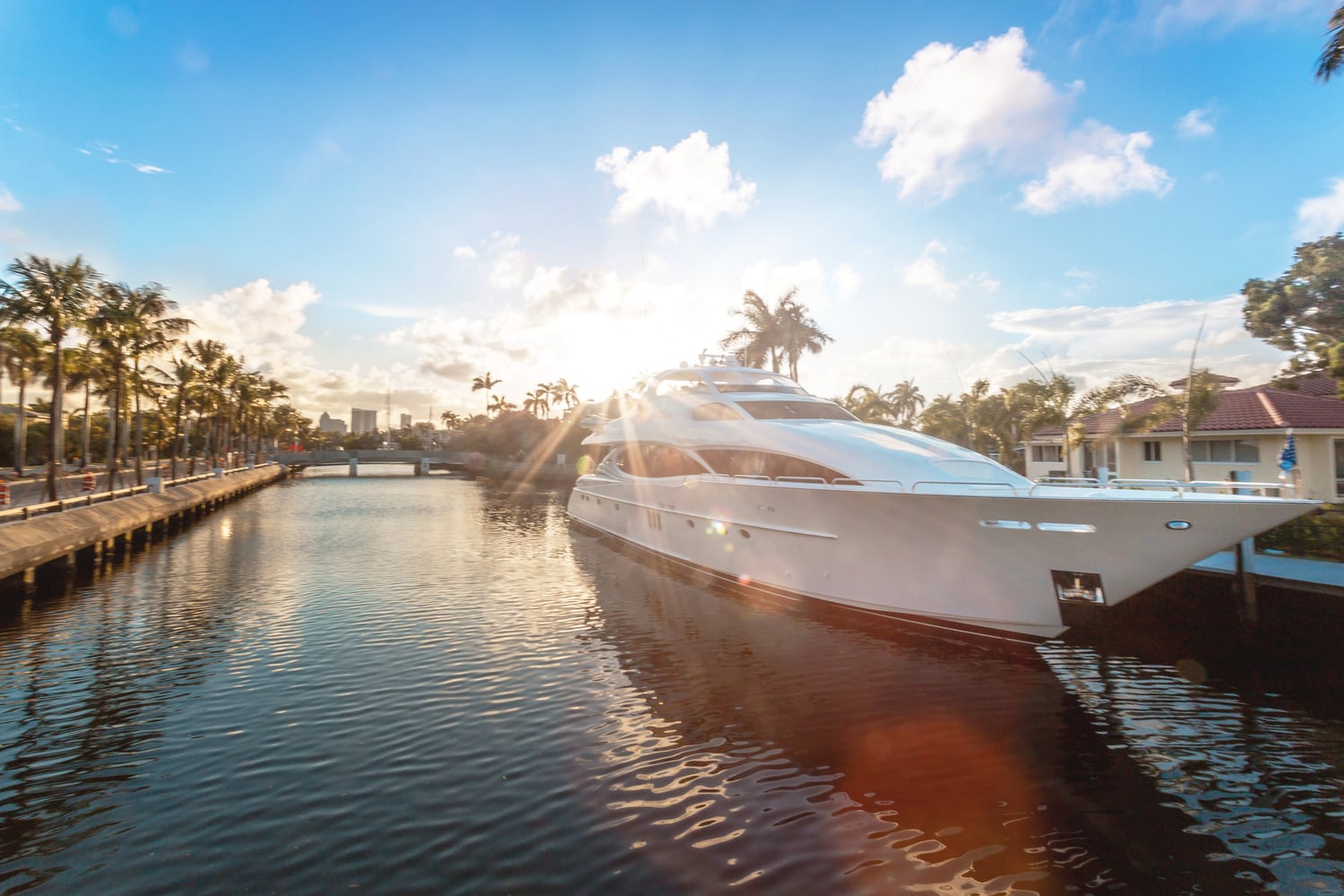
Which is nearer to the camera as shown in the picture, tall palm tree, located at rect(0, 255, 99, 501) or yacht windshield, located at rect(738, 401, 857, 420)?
yacht windshield, located at rect(738, 401, 857, 420)

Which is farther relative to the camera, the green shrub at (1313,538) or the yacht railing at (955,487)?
the green shrub at (1313,538)

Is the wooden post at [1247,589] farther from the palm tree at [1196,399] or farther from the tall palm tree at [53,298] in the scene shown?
the tall palm tree at [53,298]

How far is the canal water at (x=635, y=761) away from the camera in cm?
479

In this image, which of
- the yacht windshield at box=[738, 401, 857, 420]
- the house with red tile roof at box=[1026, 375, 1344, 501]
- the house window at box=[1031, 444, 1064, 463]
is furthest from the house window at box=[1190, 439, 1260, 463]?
the yacht windshield at box=[738, 401, 857, 420]

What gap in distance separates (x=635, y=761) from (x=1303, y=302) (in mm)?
43207

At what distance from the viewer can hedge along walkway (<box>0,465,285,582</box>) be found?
14.0m

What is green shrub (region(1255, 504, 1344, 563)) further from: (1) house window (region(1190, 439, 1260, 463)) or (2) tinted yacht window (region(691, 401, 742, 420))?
(2) tinted yacht window (region(691, 401, 742, 420))

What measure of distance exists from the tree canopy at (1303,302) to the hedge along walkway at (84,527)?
156ft

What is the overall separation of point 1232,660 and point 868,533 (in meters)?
5.71

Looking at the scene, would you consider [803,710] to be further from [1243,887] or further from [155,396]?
[155,396]

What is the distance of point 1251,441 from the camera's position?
2222cm

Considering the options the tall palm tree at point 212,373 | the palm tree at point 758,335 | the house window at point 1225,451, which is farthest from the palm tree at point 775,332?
the tall palm tree at point 212,373

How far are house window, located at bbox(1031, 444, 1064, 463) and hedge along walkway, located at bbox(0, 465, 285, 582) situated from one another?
134 ft

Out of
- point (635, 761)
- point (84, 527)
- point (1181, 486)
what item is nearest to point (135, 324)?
point (84, 527)
